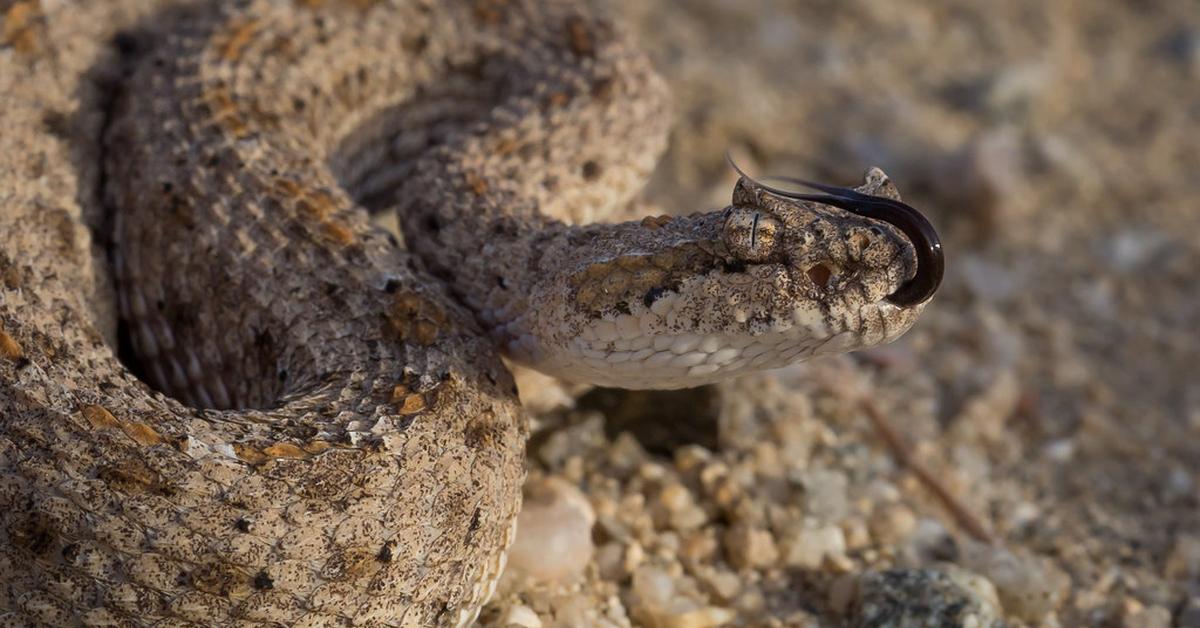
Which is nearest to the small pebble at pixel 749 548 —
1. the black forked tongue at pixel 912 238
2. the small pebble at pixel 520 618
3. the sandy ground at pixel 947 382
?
the sandy ground at pixel 947 382

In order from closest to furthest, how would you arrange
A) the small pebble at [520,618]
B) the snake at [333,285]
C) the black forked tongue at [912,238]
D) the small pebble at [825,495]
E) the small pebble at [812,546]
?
the snake at [333,285]
the black forked tongue at [912,238]
the small pebble at [520,618]
the small pebble at [812,546]
the small pebble at [825,495]

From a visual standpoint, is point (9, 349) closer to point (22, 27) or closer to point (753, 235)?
point (22, 27)

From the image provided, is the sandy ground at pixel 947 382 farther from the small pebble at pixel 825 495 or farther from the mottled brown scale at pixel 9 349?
the mottled brown scale at pixel 9 349

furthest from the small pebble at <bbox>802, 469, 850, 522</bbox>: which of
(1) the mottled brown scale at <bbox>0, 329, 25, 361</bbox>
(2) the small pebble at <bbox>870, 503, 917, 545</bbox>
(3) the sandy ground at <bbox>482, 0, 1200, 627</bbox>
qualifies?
(1) the mottled brown scale at <bbox>0, 329, 25, 361</bbox>

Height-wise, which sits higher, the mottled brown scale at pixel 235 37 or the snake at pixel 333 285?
the mottled brown scale at pixel 235 37

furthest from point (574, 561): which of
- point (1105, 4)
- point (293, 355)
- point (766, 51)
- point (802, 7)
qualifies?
point (1105, 4)

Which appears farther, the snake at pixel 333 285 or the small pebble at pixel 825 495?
the small pebble at pixel 825 495

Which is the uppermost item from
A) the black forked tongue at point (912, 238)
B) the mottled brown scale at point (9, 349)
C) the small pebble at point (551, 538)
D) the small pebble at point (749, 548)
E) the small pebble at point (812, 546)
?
the black forked tongue at point (912, 238)

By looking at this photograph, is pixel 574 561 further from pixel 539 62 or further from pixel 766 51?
pixel 766 51
